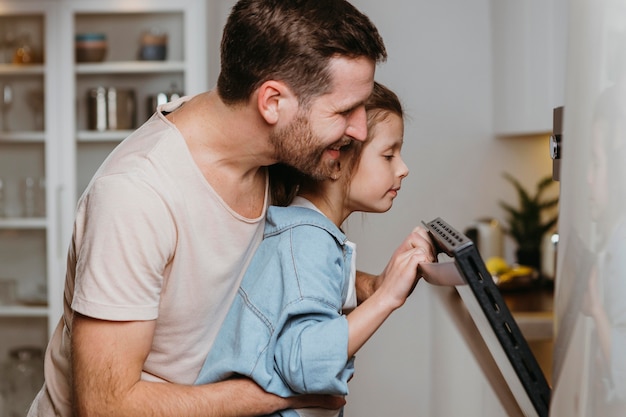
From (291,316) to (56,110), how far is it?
3165 mm

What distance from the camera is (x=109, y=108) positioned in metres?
4.16

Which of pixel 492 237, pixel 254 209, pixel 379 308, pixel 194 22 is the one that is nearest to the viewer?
pixel 379 308

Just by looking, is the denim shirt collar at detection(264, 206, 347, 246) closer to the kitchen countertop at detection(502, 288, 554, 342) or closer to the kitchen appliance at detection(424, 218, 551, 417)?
the kitchen appliance at detection(424, 218, 551, 417)

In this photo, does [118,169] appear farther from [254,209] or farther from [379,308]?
Result: [379,308]

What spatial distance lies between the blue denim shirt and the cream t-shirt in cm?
4

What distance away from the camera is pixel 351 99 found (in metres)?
1.27

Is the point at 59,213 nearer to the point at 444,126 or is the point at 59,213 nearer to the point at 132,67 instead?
the point at 132,67

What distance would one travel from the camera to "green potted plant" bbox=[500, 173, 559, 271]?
3736 millimetres

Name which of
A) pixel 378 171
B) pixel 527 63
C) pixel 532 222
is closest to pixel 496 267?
pixel 532 222

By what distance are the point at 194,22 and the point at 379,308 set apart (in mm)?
3095

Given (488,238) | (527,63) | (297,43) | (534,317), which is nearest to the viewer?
(297,43)

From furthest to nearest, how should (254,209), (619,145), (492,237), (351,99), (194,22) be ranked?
(194,22) → (492,237) → (254,209) → (351,99) → (619,145)

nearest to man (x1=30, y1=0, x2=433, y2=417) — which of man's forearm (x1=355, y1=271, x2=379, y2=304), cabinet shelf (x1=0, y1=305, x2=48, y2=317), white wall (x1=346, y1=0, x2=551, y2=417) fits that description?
man's forearm (x1=355, y1=271, x2=379, y2=304)

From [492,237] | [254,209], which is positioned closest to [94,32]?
[492,237]
